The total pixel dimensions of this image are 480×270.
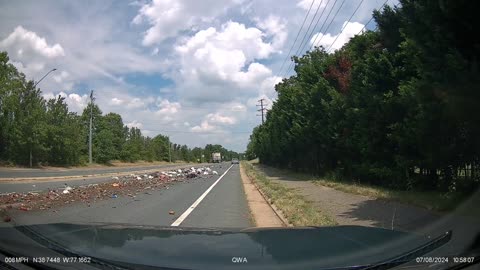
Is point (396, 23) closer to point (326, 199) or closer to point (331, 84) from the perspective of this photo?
point (326, 199)

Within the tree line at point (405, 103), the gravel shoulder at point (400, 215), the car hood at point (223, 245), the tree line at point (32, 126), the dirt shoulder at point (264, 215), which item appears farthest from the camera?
the tree line at point (32, 126)

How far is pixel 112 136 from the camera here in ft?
Result: 343

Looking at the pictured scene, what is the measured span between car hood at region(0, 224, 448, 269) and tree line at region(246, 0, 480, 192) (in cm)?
641

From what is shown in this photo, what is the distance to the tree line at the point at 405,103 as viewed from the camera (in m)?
10.5

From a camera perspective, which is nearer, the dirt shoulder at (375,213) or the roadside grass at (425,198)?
the dirt shoulder at (375,213)

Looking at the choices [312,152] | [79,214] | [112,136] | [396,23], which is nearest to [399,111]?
[396,23]

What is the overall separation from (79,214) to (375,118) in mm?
11663

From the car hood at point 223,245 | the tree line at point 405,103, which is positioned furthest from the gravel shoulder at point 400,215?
the car hood at point 223,245

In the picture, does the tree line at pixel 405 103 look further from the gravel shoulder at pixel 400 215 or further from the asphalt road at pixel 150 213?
the asphalt road at pixel 150 213

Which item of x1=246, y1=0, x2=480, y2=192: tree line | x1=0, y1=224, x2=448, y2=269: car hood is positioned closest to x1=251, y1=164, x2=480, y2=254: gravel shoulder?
x1=246, y1=0, x2=480, y2=192: tree line

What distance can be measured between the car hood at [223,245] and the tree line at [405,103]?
641 centimetres

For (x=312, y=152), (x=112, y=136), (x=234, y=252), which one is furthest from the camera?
(x=112, y=136)

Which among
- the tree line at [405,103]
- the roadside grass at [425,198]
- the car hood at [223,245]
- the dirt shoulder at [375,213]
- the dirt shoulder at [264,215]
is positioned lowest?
the dirt shoulder at [264,215]

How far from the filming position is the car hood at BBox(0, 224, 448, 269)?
381cm
